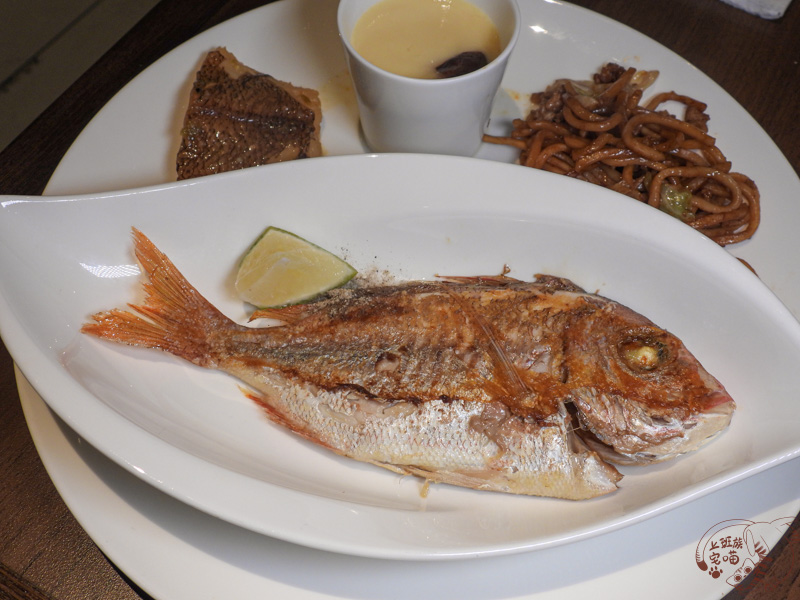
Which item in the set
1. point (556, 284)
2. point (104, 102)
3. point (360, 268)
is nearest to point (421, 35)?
point (360, 268)

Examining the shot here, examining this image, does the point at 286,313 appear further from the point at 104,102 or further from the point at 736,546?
the point at 104,102

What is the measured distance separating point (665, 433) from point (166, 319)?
3.43 feet

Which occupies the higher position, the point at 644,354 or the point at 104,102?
the point at 644,354

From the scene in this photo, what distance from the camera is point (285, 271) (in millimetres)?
1403

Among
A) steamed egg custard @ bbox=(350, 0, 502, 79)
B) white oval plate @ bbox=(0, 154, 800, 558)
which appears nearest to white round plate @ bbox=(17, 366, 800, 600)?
white oval plate @ bbox=(0, 154, 800, 558)

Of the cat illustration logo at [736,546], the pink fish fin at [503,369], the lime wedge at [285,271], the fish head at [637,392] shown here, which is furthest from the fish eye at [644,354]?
the lime wedge at [285,271]

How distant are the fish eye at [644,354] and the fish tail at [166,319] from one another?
83cm

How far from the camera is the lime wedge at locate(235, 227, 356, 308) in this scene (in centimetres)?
141

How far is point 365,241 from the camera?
149cm

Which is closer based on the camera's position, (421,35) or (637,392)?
(637,392)

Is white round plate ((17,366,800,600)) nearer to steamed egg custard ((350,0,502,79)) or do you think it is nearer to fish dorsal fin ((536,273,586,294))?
fish dorsal fin ((536,273,586,294))

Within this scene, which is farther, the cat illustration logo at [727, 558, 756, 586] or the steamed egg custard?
the steamed egg custard

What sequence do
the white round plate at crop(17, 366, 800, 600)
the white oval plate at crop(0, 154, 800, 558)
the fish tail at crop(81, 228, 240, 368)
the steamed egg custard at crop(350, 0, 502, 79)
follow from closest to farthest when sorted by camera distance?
the white oval plate at crop(0, 154, 800, 558) → the white round plate at crop(17, 366, 800, 600) → the fish tail at crop(81, 228, 240, 368) → the steamed egg custard at crop(350, 0, 502, 79)

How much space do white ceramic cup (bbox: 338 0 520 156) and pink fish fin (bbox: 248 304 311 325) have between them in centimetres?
52
